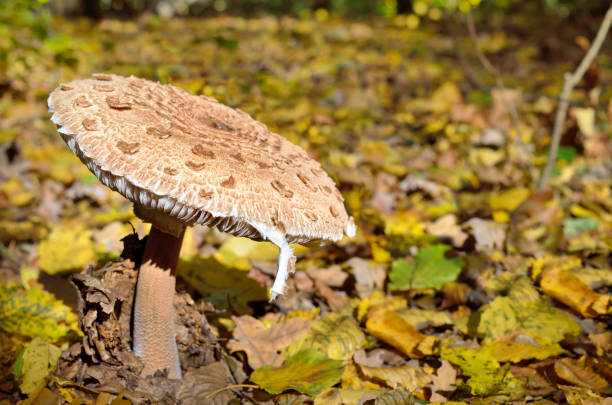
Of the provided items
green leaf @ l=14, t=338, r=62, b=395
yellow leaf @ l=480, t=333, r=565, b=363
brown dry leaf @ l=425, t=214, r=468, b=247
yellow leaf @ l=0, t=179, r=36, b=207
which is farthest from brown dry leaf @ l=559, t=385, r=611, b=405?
yellow leaf @ l=0, t=179, r=36, b=207

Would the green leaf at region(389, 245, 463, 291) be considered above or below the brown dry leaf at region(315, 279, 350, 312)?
above

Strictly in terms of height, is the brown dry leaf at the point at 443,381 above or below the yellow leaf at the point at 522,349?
below

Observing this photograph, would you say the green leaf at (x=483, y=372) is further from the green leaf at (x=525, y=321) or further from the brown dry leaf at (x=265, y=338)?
the brown dry leaf at (x=265, y=338)

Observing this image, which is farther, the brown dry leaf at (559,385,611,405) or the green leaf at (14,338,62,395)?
the green leaf at (14,338,62,395)

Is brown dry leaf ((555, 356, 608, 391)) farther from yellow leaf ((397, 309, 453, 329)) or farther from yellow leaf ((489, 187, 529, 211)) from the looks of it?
yellow leaf ((489, 187, 529, 211))

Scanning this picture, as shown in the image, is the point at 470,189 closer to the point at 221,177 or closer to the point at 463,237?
the point at 463,237

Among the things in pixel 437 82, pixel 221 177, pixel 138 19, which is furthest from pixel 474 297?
pixel 138 19


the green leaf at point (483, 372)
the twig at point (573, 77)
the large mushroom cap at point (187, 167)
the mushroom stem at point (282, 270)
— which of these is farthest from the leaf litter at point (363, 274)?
the large mushroom cap at point (187, 167)
